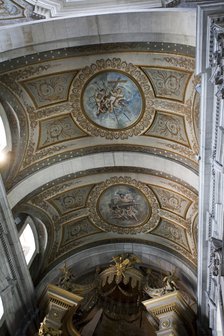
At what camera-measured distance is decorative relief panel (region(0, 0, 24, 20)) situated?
27.2ft

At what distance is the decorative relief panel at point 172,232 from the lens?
12.3 m

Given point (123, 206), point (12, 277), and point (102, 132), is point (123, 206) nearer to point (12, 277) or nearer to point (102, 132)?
point (102, 132)

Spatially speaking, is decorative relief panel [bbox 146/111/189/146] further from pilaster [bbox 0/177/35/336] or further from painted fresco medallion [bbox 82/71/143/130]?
pilaster [bbox 0/177/35/336]

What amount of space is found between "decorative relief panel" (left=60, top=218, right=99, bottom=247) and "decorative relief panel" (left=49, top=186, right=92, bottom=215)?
60 cm

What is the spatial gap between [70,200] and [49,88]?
393cm

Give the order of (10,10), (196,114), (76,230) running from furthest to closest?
(76,230) → (196,114) → (10,10)

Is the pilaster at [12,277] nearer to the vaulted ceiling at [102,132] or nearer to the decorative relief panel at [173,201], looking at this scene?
the vaulted ceiling at [102,132]

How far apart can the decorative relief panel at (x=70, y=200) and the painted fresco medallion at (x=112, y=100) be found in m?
2.60

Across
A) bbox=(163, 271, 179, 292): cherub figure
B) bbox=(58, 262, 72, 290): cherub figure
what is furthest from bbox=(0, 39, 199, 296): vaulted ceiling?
bbox=(163, 271, 179, 292): cherub figure

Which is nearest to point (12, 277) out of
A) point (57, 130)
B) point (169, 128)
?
point (57, 130)

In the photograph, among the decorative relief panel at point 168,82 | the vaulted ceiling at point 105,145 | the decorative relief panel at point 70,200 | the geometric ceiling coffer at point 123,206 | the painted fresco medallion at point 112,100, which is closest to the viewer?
the decorative relief panel at point 168,82

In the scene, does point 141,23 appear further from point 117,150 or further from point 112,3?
point 117,150

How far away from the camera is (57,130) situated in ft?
34.7

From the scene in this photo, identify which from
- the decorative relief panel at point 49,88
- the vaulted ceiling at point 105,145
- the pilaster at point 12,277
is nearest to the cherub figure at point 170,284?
the vaulted ceiling at point 105,145
